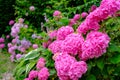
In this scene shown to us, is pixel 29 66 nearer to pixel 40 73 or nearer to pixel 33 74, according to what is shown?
pixel 33 74

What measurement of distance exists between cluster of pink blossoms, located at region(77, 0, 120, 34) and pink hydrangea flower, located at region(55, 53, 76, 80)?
30 centimetres

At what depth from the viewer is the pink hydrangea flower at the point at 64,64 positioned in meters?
2.61

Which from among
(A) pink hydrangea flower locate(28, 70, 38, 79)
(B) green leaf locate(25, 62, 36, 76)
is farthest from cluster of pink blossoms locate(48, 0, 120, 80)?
(B) green leaf locate(25, 62, 36, 76)

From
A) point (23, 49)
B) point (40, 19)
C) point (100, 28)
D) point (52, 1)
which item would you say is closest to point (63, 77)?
point (100, 28)

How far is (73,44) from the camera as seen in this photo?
8.90 ft

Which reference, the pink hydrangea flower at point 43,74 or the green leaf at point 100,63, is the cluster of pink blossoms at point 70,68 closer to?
the green leaf at point 100,63

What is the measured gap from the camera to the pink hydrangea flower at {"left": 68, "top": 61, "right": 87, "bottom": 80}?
8.54ft

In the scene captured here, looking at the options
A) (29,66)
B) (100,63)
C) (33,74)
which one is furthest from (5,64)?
(100,63)

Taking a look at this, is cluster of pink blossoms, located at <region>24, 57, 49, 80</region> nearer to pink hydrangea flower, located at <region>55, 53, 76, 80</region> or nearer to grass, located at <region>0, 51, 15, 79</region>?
pink hydrangea flower, located at <region>55, 53, 76, 80</region>

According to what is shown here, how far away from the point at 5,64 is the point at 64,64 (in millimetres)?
4593

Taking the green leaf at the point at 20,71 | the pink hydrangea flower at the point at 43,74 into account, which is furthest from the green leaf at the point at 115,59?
the green leaf at the point at 20,71

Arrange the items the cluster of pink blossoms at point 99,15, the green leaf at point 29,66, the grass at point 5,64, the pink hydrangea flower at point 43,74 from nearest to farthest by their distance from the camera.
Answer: the cluster of pink blossoms at point 99,15
the pink hydrangea flower at point 43,74
the green leaf at point 29,66
the grass at point 5,64

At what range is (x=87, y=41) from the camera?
2.68 metres

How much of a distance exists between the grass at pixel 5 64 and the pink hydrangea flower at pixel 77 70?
159 inches
